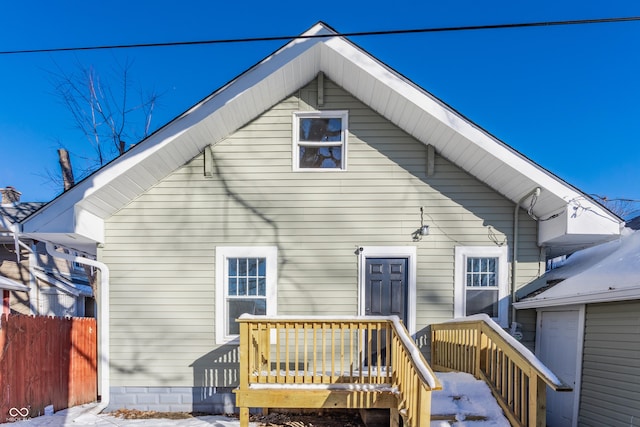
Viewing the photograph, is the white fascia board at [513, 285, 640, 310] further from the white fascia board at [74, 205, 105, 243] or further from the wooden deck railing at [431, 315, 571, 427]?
the white fascia board at [74, 205, 105, 243]

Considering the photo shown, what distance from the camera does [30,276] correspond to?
10.3m

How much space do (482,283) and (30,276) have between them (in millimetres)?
11900

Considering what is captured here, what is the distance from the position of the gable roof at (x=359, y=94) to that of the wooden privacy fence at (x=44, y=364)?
1.33 m

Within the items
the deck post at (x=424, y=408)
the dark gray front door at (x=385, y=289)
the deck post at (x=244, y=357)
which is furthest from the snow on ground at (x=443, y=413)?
the dark gray front door at (x=385, y=289)

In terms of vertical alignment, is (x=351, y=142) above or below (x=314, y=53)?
below

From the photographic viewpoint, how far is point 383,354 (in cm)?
578

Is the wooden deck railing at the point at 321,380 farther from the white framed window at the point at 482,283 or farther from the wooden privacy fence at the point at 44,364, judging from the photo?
the wooden privacy fence at the point at 44,364

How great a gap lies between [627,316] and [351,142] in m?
4.21

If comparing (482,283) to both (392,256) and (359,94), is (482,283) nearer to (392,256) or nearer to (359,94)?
(392,256)

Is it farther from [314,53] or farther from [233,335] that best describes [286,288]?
[314,53]

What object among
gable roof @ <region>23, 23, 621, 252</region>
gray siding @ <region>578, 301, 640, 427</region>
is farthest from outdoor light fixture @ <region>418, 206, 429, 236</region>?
gray siding @ <region>578, 301, 640, 427</region>

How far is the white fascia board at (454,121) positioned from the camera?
201 inches

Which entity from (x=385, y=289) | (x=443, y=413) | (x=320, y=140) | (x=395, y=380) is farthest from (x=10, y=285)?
(x=443, y=413)

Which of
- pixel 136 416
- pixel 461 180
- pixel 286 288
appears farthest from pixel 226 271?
pixel 461 180
